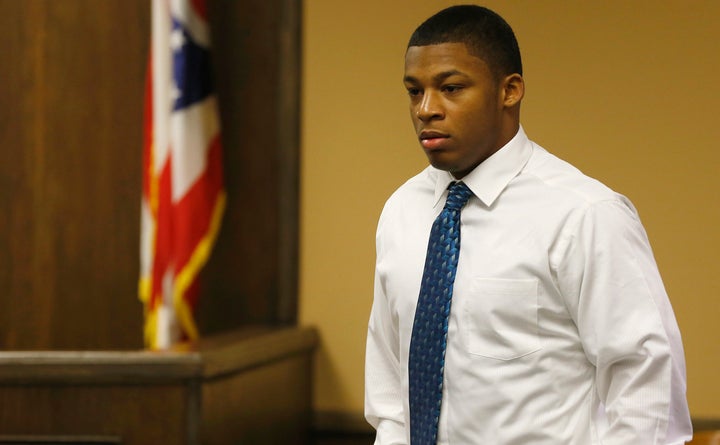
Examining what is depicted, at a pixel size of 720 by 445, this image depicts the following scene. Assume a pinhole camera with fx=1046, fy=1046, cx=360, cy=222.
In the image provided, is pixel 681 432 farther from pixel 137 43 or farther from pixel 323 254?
pixel 137 43

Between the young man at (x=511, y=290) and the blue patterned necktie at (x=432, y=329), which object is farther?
the blue patterned necktie at (x=432, y=329)

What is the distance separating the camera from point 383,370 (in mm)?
1914

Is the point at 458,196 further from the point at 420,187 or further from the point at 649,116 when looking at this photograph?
the point at 649,116

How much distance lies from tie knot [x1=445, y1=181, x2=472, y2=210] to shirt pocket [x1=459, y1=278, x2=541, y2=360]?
6.1 inches

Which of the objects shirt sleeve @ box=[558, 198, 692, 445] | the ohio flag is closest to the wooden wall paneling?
the ohio flag

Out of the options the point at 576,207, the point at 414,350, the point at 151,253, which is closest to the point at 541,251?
the point at 576,207

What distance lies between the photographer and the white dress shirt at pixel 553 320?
156 cm

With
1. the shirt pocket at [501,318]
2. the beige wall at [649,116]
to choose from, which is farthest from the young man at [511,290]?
the beige wall at [649,116]

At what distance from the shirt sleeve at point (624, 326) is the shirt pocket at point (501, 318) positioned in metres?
0.06

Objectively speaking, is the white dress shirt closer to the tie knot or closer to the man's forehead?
the tie knot

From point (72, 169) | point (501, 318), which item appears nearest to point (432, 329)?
point (501, 318)

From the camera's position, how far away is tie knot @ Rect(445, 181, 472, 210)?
5.82 ft

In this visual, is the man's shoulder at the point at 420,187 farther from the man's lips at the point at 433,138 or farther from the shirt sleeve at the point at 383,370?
the man's lips at the point at 433,138

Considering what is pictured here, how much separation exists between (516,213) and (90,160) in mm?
2537
